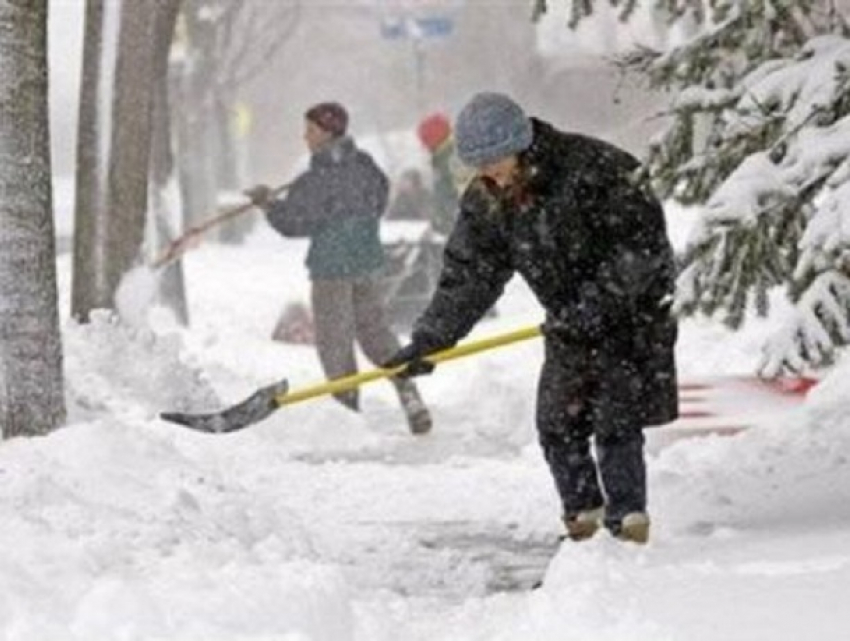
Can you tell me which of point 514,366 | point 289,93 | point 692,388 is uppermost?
point 692,388

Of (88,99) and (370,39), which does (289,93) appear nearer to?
(370,39)

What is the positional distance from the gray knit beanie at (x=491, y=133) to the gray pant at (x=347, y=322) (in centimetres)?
442

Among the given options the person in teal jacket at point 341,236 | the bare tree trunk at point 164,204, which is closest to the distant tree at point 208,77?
the bare tree trunk at point 164,204

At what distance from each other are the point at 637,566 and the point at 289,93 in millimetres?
46716

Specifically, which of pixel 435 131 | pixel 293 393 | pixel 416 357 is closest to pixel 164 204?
pixel 435 131

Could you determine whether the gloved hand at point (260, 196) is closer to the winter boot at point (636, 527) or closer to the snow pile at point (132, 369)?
the snow pile at point (132, 369)

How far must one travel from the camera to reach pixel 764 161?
547cm

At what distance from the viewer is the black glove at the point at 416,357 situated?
20.0ft

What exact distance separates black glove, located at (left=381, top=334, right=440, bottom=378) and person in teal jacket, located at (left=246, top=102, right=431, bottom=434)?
3.52 m

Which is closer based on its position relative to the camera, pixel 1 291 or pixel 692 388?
pixel 1 291

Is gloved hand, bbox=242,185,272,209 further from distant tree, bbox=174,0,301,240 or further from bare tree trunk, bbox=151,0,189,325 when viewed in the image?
distant tree, bbox=174,0,301,240

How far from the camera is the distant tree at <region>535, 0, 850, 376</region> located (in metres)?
5.39

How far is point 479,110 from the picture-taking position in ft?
18.1

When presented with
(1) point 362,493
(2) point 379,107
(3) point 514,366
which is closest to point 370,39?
(2) point 379,107
